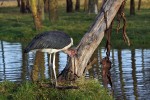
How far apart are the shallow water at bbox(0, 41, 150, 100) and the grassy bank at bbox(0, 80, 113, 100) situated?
132 cm

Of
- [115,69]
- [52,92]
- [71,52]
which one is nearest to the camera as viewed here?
[52,92]

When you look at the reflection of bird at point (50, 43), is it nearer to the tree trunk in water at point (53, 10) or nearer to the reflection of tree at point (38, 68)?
the reflection of tree at point (38, 68)

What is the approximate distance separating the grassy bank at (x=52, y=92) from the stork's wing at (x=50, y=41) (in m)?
0.89

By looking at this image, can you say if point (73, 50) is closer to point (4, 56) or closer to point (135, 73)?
point (135, 73)

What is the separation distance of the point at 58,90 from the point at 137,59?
9.70 metres


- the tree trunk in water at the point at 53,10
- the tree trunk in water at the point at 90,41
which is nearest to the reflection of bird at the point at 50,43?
the tree trunk in water at the point at 90,41

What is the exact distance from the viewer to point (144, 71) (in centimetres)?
1881

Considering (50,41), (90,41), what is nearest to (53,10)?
(90,41)

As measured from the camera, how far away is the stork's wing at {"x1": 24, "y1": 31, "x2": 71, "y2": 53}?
1201 cm

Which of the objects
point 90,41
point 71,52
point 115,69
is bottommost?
point 115,69

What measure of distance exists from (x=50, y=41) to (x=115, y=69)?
24.7 feet

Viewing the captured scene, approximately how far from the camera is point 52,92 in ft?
40.5

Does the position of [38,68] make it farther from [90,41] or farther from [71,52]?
[71,52]

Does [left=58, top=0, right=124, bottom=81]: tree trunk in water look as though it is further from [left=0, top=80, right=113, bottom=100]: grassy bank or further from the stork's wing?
the stork's wing
